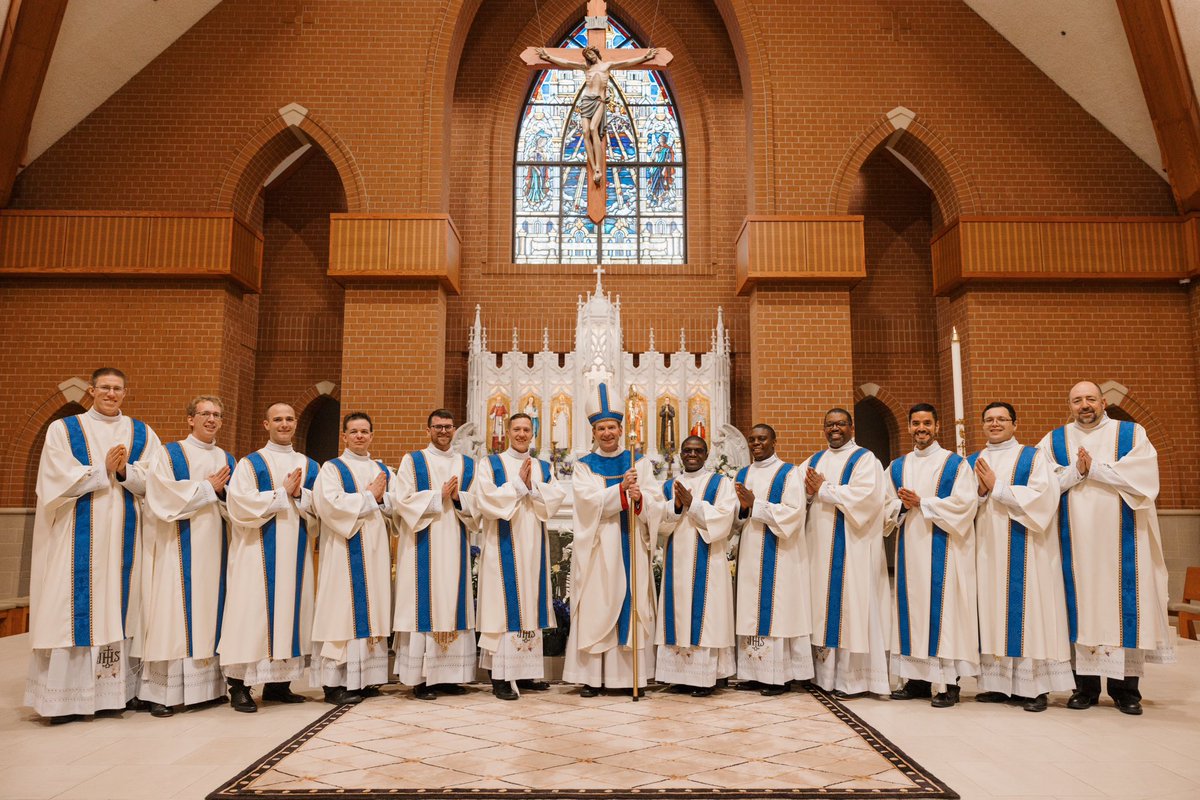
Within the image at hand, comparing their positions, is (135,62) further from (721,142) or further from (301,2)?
(721,142)

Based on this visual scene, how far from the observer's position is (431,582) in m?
5.56

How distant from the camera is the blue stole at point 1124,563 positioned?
5.14m

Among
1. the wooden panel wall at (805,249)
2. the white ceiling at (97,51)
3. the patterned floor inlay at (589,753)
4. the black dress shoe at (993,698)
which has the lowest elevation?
the black dress shoe at (993,698)

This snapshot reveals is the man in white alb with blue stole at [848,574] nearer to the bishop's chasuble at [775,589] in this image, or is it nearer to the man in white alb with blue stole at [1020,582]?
the bishop's chasuble at [775,589]

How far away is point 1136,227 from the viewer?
1072cm

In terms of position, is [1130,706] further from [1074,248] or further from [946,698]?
[1074,248]

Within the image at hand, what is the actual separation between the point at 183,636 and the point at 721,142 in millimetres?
10427

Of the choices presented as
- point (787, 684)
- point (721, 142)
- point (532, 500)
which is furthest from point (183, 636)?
point (721, 142)

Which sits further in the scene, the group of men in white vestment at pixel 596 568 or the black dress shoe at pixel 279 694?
the black dress shoe at pixel 279 694

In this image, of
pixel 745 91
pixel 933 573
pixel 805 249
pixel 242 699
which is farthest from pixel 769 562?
pixel 745 91

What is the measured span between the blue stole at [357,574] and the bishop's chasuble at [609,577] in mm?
1201

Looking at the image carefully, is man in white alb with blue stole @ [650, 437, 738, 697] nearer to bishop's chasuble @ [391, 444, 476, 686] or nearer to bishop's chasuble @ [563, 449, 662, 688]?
bishop's chasuble @ [563, 449, 662, 688]

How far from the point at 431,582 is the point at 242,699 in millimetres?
1193

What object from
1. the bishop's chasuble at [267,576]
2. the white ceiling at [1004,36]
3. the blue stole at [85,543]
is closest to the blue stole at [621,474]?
the bishop's chasuble at [267,576]
